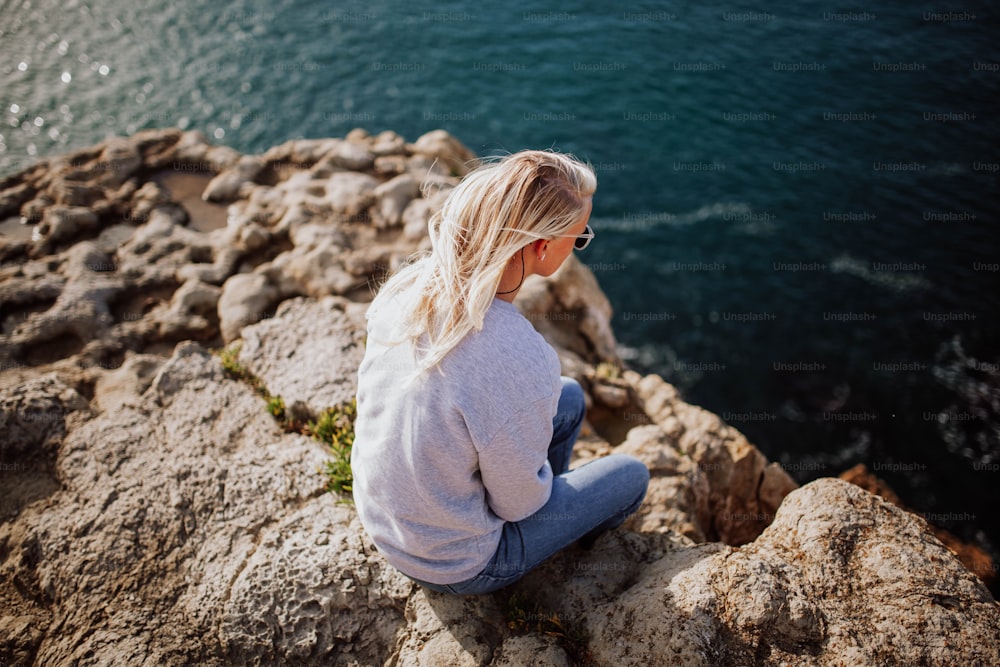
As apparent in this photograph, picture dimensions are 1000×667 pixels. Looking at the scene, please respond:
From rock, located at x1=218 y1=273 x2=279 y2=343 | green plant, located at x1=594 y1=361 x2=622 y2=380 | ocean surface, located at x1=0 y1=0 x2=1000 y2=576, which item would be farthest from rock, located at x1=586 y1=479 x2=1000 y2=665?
ocean surface, located at x1=0 y1=0 x2=1000 y2=576

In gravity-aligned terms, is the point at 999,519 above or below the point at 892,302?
below

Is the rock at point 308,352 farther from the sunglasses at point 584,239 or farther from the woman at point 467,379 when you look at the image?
the sunglasses at point 584,239

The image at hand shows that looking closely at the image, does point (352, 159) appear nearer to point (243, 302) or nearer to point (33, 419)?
point (243, 302)

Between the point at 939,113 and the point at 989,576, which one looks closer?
the point at 989,576

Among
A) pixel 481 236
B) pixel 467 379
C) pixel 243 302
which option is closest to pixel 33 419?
pixel 243 302

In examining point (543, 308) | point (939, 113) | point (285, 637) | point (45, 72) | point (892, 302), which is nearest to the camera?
point (285, 637)

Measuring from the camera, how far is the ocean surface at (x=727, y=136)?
1221 centimetres

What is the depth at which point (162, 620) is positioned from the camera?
428cm

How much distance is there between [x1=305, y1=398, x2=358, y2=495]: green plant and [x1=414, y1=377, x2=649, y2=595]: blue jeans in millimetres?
1477

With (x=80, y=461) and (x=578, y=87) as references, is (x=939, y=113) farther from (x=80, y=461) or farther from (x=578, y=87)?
(x=80, y=461)

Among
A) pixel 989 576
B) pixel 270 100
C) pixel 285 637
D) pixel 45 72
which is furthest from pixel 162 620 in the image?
pixel 45 72

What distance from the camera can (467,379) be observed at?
2939 mm

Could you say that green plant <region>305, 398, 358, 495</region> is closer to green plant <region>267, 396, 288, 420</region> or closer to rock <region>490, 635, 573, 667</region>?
green plant <region>267, 396, 288, 420</region>

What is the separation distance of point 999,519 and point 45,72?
88.2ft
